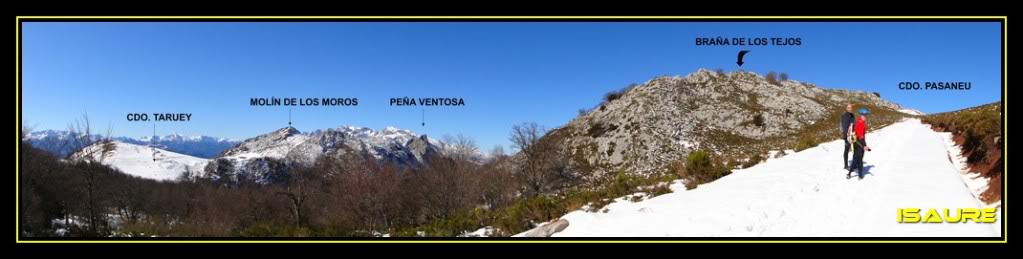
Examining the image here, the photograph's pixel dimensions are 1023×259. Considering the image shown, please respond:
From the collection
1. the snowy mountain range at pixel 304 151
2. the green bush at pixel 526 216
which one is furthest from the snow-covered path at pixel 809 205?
the snowy mountain range at pixel 304 151

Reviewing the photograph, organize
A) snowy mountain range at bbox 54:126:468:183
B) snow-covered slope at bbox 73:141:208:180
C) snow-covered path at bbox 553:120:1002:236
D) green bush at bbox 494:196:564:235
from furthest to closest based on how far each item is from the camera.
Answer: snowy mountain range at bbox 54:126:468:183
snow-covered slope at bbox 73:141:208:180
green bush at bbox 494:196:564:235
snow-covered path at bbox 553:120:1002:236

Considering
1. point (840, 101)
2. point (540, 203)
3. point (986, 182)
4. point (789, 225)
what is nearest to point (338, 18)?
Answer: point (540, 203)

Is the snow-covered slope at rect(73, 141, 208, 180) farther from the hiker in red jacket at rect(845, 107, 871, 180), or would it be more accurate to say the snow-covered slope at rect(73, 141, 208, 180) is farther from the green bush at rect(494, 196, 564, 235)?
the hiker in red jacket at rect(845, 107, 871, 180)

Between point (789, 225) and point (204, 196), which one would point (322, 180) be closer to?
point (204, 196)

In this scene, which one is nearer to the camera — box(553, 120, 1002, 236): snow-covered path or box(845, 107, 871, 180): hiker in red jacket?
box(553, 120, 1002, 236): snow-covered path

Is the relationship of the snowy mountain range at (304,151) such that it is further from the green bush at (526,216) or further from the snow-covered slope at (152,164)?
the green bush at (526,216)

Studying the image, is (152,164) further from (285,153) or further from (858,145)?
Answer: (858,145)

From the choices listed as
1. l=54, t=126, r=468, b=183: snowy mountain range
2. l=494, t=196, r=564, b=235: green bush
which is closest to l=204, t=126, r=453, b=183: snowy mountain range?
l=54, t=126, r=468, b=183: snowy mountain range

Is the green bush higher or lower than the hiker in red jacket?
lower
